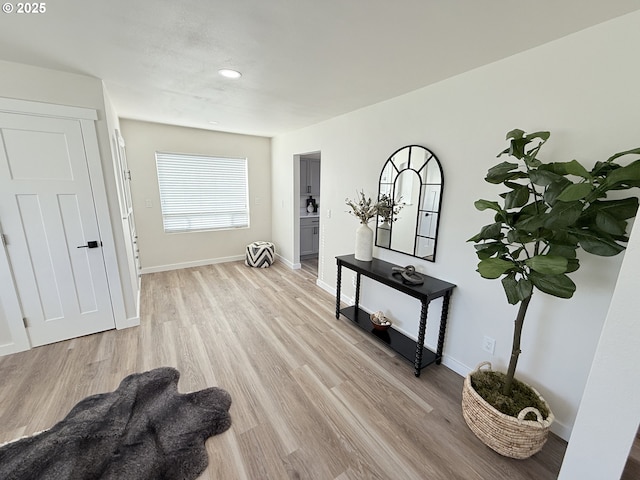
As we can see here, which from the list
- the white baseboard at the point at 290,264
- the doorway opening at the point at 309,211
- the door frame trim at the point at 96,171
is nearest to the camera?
the door frame trim at the point at 96,171

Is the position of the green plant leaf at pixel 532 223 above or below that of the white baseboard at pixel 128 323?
above

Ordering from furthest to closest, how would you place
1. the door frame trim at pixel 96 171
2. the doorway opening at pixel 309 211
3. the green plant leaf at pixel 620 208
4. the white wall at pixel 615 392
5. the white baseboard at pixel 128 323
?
1. the doorway opening at pixel 309 211
2. the white baseboard at pixel 128 323
3. the door frame trim at pixel 96 171
4. the green plant leaf at pixel 620 208
5. the white wall at pixel 615 392

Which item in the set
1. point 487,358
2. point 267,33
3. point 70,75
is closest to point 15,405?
point 70,75

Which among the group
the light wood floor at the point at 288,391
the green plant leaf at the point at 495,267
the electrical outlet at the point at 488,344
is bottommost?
the light wood floor at the point at 288,391

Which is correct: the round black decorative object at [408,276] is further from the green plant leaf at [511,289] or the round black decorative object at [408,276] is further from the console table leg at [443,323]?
the green plant leaf at [511,289]

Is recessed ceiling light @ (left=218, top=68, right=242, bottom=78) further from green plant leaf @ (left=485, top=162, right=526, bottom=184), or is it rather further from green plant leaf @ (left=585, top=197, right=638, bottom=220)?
green plant leaf @ (left=585, top=197, right=638, bottom=220)

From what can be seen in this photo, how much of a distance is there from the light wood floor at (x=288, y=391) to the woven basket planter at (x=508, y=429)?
9cm

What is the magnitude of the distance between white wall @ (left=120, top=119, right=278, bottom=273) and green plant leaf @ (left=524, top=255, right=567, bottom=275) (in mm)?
4721

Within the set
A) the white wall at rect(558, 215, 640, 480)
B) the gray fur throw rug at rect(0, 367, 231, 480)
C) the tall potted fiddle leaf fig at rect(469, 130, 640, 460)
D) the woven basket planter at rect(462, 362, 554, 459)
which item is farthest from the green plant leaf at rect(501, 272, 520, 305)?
the gray fur throw rug at rect(0, 367, 231, 480)

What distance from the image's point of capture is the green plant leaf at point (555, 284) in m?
1.27

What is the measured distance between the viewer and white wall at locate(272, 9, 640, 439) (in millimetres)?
1403

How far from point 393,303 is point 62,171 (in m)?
3.36

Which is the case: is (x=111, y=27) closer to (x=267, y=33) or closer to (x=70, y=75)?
(x=267, y=33)

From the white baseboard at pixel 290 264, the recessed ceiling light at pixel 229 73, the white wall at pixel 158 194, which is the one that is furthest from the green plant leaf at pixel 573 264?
the white wall at pixel 158 194
